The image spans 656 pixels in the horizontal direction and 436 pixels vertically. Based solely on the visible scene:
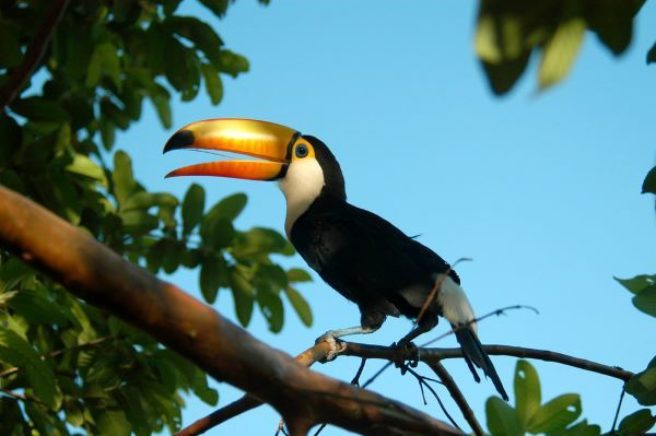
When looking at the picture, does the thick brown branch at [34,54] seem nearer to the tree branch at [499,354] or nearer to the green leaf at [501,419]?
the tree branch at [499,354]

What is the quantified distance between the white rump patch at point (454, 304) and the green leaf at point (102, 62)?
2220 mm

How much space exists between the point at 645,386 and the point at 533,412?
0.41 meters

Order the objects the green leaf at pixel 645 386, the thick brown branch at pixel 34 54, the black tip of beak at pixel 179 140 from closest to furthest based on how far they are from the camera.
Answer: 1. the green leaf at pixel 645 386
2. the thick brown branch at pixel 34 54
3. the black tip of beak at pixel 179 140

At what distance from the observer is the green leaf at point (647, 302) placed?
2.69m

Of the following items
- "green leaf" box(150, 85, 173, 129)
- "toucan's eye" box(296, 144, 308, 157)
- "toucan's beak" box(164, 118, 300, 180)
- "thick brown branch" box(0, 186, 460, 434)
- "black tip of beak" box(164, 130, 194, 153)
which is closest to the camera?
"thick brown branch" box(0, 186, 460, 434)

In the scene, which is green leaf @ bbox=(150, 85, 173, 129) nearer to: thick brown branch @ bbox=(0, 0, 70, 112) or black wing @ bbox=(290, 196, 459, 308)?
black wing @ bbox=(290, 196, 459, 308)

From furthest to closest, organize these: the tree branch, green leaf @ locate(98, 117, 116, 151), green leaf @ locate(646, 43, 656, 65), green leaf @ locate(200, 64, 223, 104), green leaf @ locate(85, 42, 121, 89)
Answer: green leaf @ locate(98, 117, 116, 151) < green leaf @ locate(200, 64, 223, 104) < green leaf @ locate(85, 42, 121, 89) < the tree branch < green leaf @ locate(646, 43, 656, 65)

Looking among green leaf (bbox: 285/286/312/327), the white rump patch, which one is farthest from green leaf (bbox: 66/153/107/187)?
the white rump patch

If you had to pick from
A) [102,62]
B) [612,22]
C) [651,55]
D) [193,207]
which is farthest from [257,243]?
[612,22]

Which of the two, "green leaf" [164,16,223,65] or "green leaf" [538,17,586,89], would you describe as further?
"green leaf" [164,16,223,65]

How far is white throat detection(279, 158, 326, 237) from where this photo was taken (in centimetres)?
560

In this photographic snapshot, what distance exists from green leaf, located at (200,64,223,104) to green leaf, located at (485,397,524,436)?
3.43 m

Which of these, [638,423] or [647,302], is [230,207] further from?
[638,423]

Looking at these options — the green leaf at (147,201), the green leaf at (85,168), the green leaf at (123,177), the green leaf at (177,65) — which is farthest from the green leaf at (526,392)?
the green leaf at (177,65)
